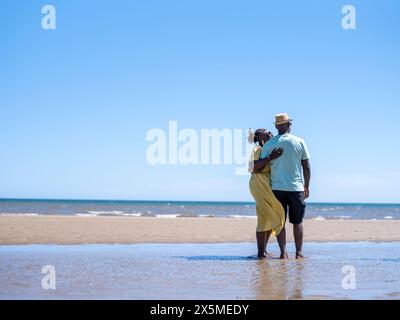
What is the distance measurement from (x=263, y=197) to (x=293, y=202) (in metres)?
0.39

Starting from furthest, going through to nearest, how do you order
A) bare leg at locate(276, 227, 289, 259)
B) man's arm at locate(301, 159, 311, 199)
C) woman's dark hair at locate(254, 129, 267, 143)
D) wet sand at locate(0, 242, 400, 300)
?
1. woman's dark hair at locate(254, 129, 267, 143)
2. man's arm at locate(301, 159, 311, 199)
3. bare leg at locate(276, 227, 289, 259)
4. wet sand at locate(0, 242, 400, 300)

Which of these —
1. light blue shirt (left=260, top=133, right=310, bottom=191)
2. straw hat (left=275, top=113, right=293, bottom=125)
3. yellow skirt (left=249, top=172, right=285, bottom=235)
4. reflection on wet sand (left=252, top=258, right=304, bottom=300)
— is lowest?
reflection on wet sand (left=252, top=258, right=304, bottom=300)

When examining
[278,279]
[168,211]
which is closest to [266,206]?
Result: [278,279]

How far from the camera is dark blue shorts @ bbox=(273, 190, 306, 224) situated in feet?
23.4

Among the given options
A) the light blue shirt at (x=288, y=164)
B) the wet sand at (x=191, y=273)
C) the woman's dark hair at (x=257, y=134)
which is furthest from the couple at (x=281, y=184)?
the wet sand at (x=191, y=273)

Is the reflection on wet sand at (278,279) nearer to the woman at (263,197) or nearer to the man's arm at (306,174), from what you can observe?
the woman at (263,197)

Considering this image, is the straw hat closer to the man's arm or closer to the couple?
the couple

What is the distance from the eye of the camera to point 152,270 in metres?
6.02

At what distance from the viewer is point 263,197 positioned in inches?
285

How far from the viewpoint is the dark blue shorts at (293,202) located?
7117 mm

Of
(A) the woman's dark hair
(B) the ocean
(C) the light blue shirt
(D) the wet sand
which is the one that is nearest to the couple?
Answer: (C) the light blue shirt
